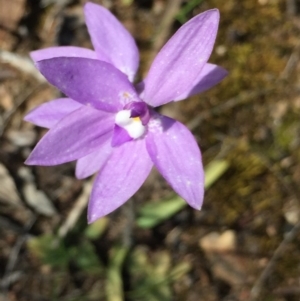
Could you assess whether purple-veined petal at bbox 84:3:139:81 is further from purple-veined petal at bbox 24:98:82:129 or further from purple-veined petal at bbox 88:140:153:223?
purple-veined petal at bbox 88:140:153:223

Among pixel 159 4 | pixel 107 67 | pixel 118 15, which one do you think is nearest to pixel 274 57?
pixel 159 4

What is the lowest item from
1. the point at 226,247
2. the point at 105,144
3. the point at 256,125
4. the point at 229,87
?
the point at 226,247

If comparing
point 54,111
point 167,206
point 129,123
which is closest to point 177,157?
point 129,123

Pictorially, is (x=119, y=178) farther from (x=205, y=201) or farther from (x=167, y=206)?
(x=205, y=201)

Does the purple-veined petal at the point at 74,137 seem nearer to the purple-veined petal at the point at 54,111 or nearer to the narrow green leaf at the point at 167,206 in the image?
the purple-veined petal at the point at 54,111

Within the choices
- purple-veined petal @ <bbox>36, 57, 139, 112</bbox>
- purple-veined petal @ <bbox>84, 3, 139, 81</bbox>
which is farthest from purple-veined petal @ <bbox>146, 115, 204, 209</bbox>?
purple-veined petal @ <bbox>84, 3, 139, 81</bbox>

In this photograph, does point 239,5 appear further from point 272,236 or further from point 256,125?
point 272,236
